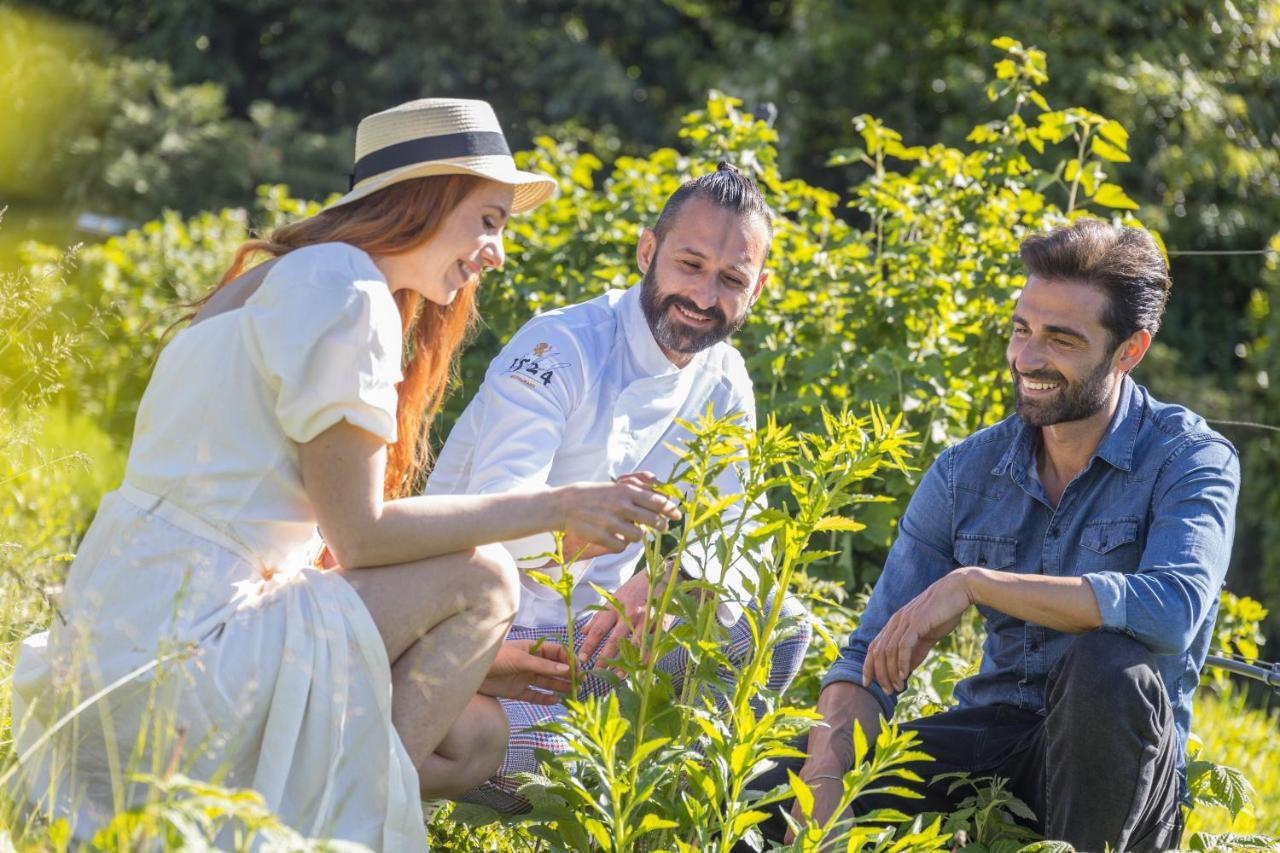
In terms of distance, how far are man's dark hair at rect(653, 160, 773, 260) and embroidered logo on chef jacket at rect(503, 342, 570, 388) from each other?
466 mm

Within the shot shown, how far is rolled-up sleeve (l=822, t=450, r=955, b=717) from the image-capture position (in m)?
3.26

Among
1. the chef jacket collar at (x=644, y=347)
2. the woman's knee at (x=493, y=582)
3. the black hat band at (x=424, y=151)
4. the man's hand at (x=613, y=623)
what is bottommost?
the man's hand at (x=613, y=623)

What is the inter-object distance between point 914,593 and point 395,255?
130 centimetres

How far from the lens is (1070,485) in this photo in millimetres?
3199

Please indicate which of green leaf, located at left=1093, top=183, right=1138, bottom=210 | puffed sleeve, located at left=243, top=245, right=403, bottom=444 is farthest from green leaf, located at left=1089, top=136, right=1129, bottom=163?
puffed sleeve, located at left=243, top=245, right=403, bottom=444

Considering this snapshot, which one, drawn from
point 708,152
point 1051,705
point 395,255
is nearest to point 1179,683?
point 1051,705

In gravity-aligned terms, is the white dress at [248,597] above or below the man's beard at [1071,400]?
below

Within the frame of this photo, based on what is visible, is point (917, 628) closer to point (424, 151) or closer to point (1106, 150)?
point (424, 151)

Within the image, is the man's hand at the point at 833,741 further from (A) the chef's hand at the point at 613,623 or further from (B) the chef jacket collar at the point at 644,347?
(B) the chef jacket collar at the point at 644,347

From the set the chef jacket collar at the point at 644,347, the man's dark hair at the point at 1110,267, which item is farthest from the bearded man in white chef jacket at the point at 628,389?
the man's dark hair at the point at 1110,267

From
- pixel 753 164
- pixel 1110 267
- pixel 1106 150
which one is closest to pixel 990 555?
pixel 1110 267

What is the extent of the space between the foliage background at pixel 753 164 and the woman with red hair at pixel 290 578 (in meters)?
0.28

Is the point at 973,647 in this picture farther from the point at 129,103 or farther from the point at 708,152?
the point at 129,103

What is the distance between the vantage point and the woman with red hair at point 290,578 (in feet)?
8.05
